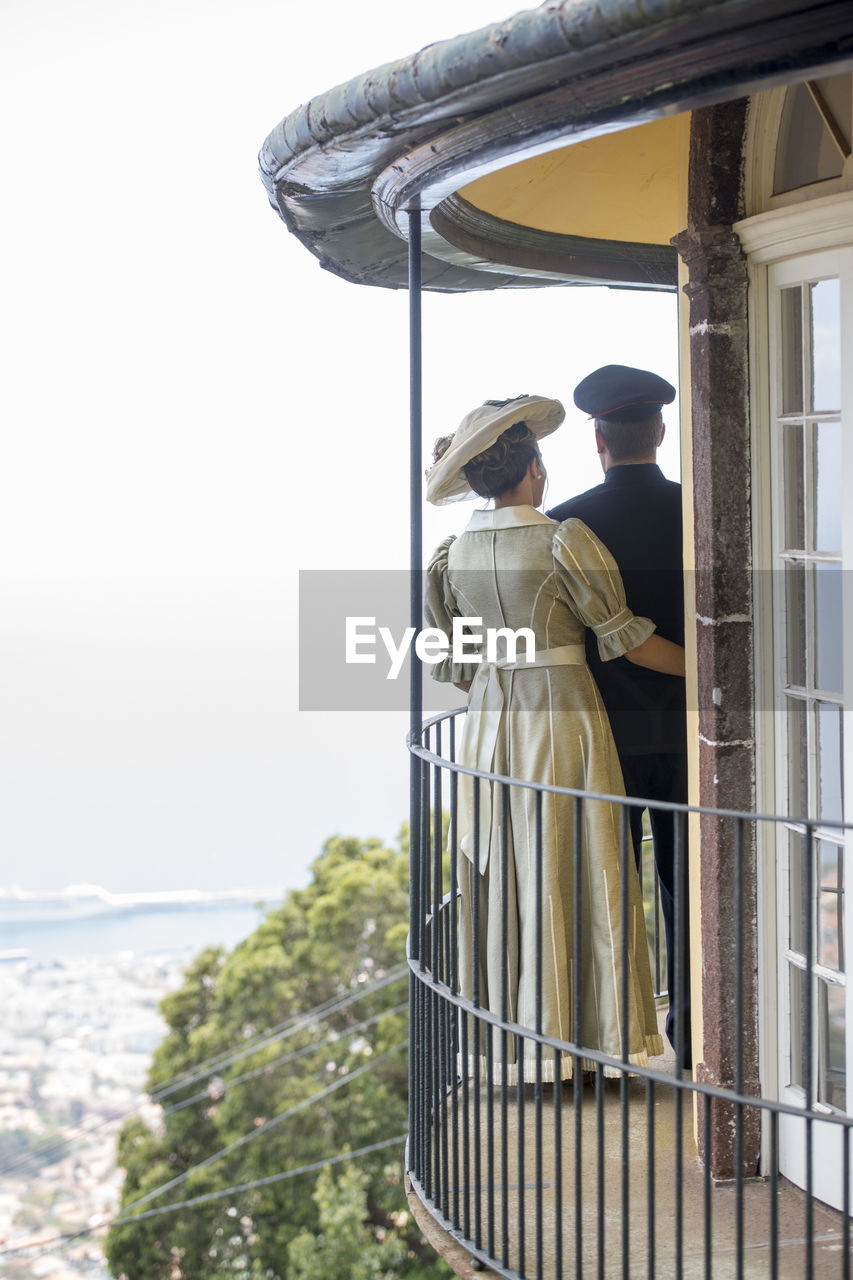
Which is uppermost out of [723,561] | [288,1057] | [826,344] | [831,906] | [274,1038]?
[826,344]

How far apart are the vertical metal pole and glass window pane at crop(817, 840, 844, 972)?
1.08m

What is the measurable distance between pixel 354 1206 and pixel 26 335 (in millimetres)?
26045

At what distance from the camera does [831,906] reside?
3.14 metres

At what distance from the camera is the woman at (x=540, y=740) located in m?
3.36

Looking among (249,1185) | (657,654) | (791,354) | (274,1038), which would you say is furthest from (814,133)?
(274,1038)

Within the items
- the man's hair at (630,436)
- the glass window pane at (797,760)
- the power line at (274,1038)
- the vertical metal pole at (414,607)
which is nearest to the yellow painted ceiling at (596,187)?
the vertical metal pole at (414,607)

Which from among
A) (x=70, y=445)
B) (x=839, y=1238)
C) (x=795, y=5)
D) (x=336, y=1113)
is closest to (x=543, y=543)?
(x=795, y=5)

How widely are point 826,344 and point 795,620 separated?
688 mm

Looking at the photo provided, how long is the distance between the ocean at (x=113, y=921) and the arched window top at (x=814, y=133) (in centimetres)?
3126

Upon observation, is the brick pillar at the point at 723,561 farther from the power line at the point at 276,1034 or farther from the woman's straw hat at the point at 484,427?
the power line at the point at 276,1034

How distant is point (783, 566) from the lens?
326 cm

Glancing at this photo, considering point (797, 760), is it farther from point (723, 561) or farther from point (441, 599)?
point (441, 599)

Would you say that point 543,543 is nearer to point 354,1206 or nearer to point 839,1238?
point 839,1238

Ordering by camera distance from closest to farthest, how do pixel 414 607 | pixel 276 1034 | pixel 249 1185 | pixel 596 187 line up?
pixel 414 607 < pixel 596 187 < pixel 249 1185 < pixel 276 1034
